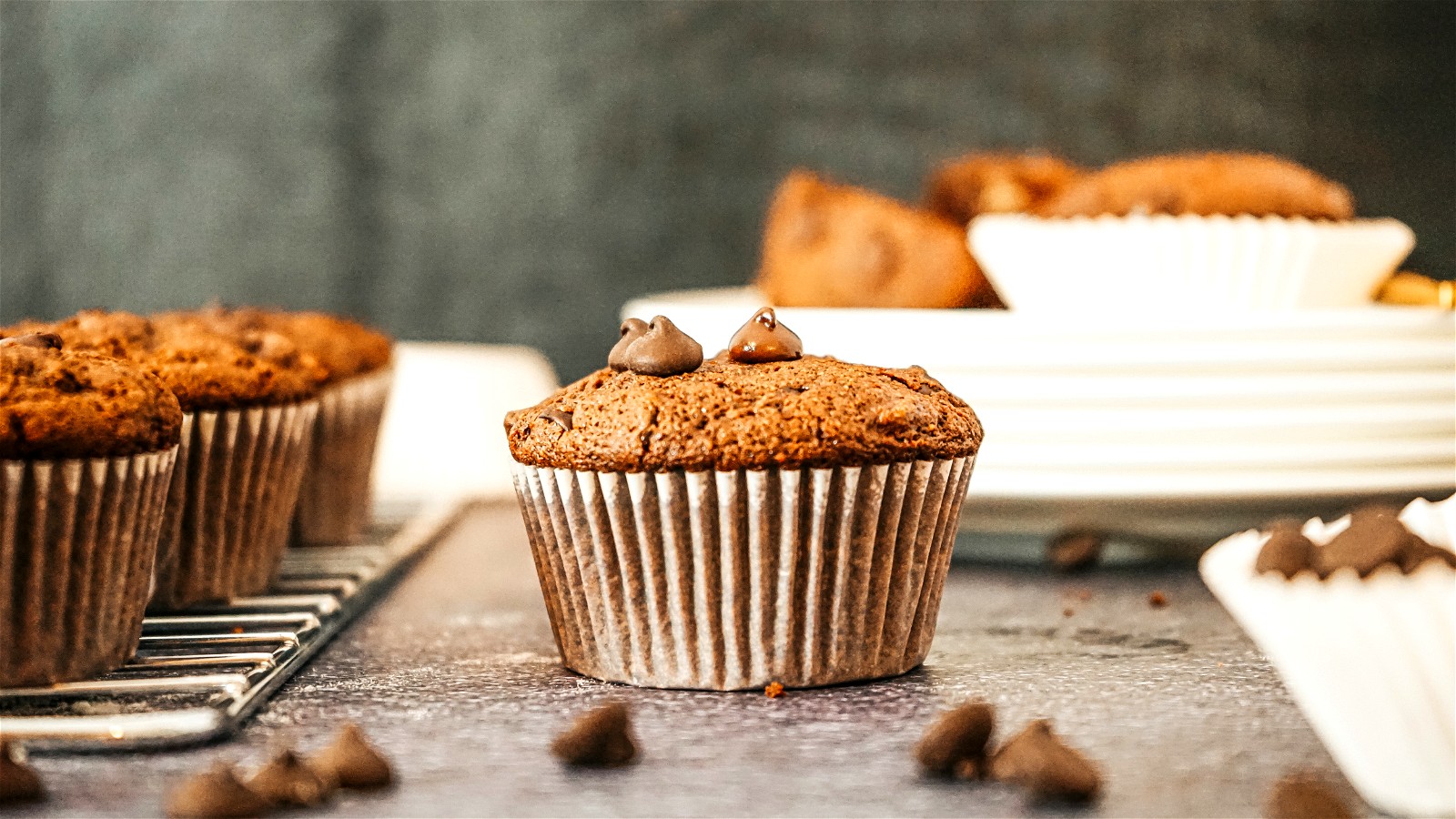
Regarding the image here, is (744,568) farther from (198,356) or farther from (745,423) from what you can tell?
(198,356)

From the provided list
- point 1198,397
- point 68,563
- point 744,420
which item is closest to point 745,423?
point 744,420

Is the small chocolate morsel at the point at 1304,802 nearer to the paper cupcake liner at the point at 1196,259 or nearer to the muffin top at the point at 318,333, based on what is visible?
the paper cupcake liner at the point at 1196,259

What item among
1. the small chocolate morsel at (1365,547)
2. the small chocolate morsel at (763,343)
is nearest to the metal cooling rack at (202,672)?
the small chocolate morsel at (763,343)

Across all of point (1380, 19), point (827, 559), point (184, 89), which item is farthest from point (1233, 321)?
point (184, 89)

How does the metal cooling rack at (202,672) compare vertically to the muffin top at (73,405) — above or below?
below

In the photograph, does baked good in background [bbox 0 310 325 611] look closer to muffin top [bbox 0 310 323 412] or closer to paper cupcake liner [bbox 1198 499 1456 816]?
muffin top [bbox 0 310 323 412]

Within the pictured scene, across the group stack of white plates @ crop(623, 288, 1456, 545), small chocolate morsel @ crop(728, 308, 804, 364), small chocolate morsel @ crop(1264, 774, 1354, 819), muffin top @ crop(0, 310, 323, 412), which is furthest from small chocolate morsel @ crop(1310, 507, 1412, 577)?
muffin top @ crop(0, 310, 323, 412)
